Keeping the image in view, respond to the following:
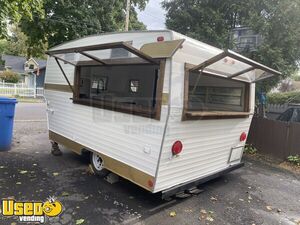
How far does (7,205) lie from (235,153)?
4066mm

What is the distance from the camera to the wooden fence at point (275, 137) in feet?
23.2

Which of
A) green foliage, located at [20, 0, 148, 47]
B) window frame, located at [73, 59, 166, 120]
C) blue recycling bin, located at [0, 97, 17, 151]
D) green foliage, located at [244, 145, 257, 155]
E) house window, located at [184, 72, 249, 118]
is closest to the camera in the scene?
window frame, located at [73, 59, 166, 120]

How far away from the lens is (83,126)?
5238mm

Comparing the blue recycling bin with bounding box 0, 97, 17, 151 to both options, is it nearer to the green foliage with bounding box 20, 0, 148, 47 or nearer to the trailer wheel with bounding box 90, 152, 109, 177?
the trailer wheel with bounding box 90, 152, 109, 177

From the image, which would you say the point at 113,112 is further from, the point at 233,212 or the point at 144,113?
the point at 233,212

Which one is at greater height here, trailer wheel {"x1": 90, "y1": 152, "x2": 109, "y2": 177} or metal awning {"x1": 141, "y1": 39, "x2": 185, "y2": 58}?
metal awning {"x1": 141, "y1": 39, "x2": 185, "y2": 58}

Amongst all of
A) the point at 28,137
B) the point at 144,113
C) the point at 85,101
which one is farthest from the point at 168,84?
the point at 28,137

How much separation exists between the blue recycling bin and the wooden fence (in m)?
6.46

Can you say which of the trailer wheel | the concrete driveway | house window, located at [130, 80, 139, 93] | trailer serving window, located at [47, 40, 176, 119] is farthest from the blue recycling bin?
house window, located at [130, 80, 139, 93]

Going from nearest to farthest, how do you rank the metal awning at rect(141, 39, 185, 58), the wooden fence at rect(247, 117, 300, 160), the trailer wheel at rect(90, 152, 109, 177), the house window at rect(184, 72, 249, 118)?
1. the metal awning at rect(141, 39, 185, 58)
2. the trailer wheel at rect(90, 152, 109, 177)
3. the house window at rect(184, 72, 249, 118)
4. the wooden fence at rect(247, 117, 300, 160)

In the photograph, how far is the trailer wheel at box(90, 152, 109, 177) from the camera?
196 inches

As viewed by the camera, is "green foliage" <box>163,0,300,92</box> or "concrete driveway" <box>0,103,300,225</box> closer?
"concrete driveway" <box>0,103,300,225</box>

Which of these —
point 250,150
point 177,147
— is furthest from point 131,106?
point 250,150

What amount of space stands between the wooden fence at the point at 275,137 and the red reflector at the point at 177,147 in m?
4.50
